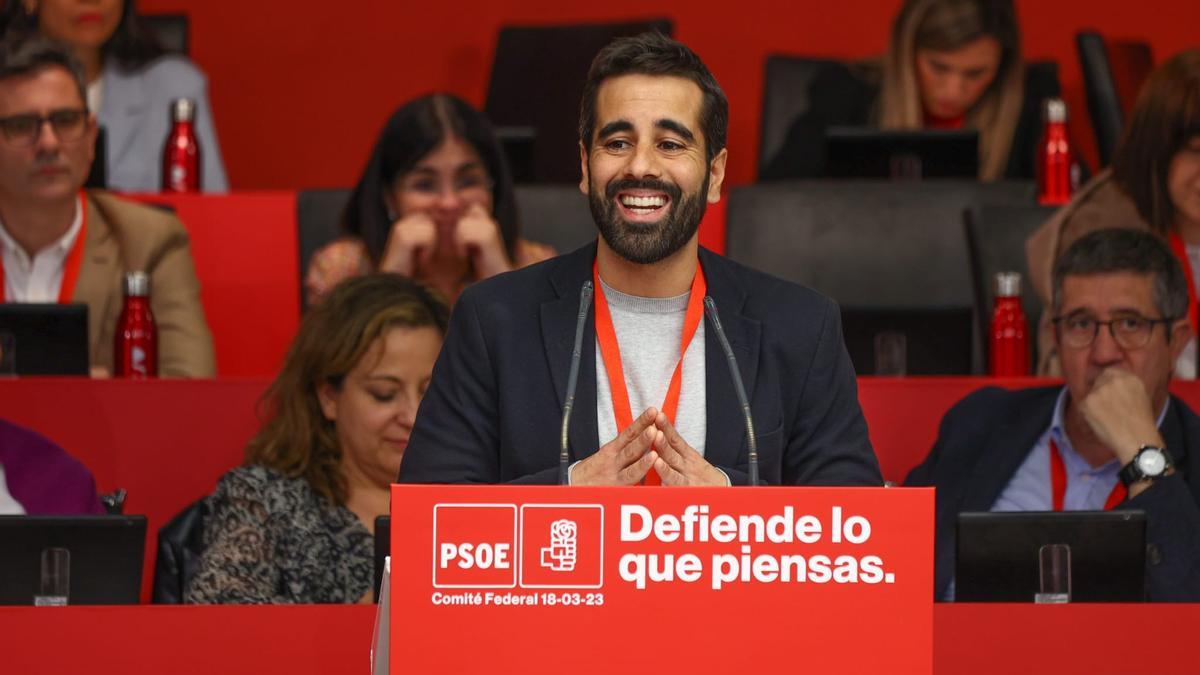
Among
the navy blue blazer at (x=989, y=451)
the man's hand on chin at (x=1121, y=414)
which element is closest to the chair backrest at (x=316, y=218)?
the navy blue blazer at (x=989, y=451)

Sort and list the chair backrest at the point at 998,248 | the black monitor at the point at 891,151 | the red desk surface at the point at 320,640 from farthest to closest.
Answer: the black monitor at the point at 891,151, the chair backrest at the point at 998,248, the red desk surface at the point at 320,640

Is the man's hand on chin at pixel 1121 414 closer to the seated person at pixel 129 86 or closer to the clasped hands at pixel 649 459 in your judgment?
the clasped hands at pixel 649 459

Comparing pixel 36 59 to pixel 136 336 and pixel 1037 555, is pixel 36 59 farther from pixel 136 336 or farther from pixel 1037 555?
pixel 1037 555

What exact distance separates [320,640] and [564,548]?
1.20 ft

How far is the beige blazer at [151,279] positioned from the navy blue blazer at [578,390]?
1564 millimetres

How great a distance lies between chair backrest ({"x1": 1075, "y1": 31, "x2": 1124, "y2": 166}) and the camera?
4.35m

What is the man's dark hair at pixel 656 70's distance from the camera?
1869 mm

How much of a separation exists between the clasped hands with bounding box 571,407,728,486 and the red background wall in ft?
12.0

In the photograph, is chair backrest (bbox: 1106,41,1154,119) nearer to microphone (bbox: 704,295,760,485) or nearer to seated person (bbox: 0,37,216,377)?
seated person (bbox: 0,37,216,377)

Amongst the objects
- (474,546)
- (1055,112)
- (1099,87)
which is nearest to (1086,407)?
(474,546)

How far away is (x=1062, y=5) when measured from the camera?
5219mm

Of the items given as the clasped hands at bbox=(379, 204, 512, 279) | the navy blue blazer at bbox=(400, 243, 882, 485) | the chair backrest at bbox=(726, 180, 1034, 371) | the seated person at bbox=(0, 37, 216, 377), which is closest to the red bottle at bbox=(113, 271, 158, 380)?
the seated person at bbox=(0, 37, 216, 377)

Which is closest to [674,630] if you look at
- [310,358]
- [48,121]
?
[310,358]

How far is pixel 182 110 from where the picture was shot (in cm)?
404
